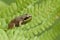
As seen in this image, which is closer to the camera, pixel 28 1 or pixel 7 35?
pixel 7 35

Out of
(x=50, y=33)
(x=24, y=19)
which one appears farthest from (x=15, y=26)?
(x=50, y=33)

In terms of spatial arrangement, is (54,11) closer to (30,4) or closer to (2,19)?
(30,4)

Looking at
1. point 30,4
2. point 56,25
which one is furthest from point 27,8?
point 56,25

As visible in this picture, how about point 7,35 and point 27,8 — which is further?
point 27,8

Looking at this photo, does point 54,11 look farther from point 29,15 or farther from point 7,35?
point 7,35

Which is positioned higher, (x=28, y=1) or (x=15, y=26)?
(x=28, y=1)
